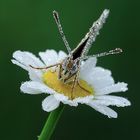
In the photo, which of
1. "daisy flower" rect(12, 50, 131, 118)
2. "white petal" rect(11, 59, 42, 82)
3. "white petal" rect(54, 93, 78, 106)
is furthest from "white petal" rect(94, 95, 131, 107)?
"white petal" rect(11, 59, 42, 82)

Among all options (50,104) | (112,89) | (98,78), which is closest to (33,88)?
(50,104)

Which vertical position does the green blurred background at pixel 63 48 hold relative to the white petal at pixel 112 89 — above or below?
above

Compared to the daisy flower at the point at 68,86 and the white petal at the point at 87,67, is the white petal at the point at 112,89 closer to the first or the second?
the daisy flower at the point at 68,86

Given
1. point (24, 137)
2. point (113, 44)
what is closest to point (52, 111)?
point (24, 137)

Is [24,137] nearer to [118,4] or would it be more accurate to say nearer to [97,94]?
[118,4]

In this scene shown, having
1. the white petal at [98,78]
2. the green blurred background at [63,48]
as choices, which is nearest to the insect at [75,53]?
the white petal at [98,78]

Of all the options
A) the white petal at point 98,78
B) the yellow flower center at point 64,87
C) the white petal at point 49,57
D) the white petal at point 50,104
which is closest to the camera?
the white petal at point 50,104
